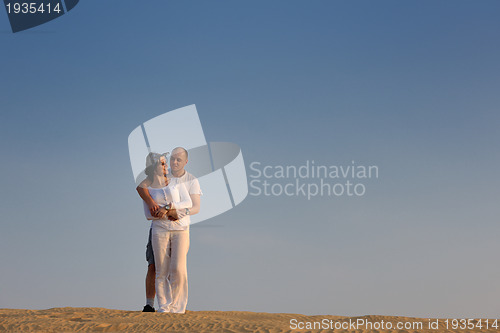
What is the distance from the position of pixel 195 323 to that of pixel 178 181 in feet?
8.89

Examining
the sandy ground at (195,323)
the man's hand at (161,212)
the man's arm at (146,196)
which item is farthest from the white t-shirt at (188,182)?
the sandy ground at (195,323)

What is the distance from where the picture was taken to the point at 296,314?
1111 cm

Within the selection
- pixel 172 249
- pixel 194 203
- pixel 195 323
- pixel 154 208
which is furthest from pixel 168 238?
pixel 195 323

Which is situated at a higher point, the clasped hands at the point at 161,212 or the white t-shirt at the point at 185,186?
the white t-shirt at the point at 185,186

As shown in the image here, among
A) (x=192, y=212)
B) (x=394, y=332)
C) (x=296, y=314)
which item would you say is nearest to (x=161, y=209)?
(x=192, y=212)

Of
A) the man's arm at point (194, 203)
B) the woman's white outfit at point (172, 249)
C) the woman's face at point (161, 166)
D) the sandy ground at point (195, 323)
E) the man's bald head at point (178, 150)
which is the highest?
the man's bald head at point (178, 150)

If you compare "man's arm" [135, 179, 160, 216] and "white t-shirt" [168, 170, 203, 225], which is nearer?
"man's arm" [135, 179, 160, 216]

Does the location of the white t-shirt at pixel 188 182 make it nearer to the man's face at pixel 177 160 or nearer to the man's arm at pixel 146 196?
the man's face at pixel 177 160

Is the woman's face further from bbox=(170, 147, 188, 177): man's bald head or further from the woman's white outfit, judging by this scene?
the woman's white outfit

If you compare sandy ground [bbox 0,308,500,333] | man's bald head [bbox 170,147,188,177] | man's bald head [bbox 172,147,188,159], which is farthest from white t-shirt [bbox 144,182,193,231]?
sandy ground [bbox 0,308,500,333]

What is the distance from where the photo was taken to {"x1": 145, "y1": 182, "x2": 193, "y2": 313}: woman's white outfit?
1084cm

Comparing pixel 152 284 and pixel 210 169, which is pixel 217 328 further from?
pixel 210 169

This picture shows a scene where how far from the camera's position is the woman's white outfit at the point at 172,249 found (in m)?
10.8

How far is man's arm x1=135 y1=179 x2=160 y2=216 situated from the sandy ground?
1859 millimetres
